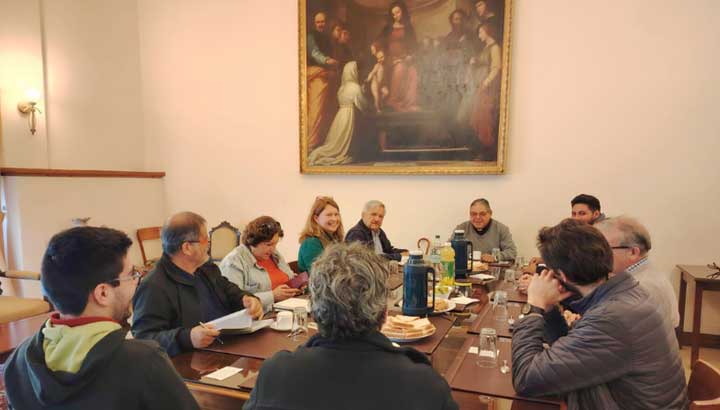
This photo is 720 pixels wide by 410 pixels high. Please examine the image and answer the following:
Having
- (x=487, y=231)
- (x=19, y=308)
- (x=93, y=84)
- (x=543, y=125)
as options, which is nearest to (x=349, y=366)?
(x=487, y=231)

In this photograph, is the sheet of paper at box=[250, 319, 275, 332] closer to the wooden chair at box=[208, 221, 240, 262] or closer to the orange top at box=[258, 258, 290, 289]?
the orange top at box=[258, 258, 290, 289]

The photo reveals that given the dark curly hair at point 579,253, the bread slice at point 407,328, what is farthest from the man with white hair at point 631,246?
the bread slice at point 407,328

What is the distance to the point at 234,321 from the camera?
1.70 meters

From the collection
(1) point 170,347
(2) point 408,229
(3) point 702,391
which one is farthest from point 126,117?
(3) point 702,391

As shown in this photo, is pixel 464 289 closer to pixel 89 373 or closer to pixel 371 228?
pixel 371 228

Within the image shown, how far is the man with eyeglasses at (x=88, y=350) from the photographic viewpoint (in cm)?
100

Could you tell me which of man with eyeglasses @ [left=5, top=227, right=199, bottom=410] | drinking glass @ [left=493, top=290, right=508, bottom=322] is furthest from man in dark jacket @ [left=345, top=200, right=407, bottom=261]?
man with eyeglasses @ [left=5, top=227, right=199, bottom=410]

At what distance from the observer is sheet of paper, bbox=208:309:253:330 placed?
169cm

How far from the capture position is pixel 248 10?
5.01 m

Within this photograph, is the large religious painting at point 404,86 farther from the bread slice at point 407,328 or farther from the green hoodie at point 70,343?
the green hoodie at point 70,343

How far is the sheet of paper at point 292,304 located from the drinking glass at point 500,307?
0.86 m

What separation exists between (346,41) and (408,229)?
202 centimetres

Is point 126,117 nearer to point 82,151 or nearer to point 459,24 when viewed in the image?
point 82,151

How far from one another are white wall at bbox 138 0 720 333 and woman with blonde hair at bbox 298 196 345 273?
4.60 feet
